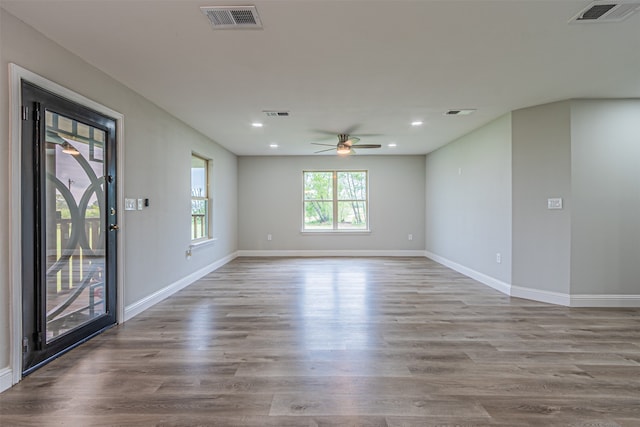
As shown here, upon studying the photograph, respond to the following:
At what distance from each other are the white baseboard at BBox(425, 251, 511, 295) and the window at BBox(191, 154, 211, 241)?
16.1 feet

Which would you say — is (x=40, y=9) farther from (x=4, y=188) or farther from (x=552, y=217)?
(x=552, y=217)

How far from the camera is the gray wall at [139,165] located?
82.0 inches

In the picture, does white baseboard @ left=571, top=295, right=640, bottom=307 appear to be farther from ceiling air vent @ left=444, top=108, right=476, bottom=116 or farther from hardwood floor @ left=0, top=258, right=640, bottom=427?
ceiling air vent @ left=444, top=108, right=476, bottom=116

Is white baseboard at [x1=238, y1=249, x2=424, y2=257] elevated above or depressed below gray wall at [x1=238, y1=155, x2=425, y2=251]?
Answer: below

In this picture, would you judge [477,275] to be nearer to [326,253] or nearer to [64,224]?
[326,253]

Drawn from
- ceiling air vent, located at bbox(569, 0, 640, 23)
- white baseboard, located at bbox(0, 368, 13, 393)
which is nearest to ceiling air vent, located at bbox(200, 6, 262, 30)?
ceiling air vent, located at bbox(569, 0, 640, 23)

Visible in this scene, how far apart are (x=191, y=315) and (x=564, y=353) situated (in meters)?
3.62

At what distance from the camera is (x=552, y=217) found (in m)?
4.01

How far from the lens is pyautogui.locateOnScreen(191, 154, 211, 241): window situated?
18.4 ft

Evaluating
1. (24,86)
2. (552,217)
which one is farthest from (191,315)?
(552,217)

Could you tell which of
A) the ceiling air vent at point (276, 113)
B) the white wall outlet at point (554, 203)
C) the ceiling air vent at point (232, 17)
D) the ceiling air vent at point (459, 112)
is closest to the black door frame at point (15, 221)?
the ceiling air vent at point (232, 17)

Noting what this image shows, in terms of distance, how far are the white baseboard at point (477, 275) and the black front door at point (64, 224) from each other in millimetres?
4905

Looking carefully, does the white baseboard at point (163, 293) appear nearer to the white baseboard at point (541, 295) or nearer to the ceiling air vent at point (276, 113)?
the ceiling air vent at point (276, 113)

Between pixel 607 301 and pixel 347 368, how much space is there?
364 centimetres
